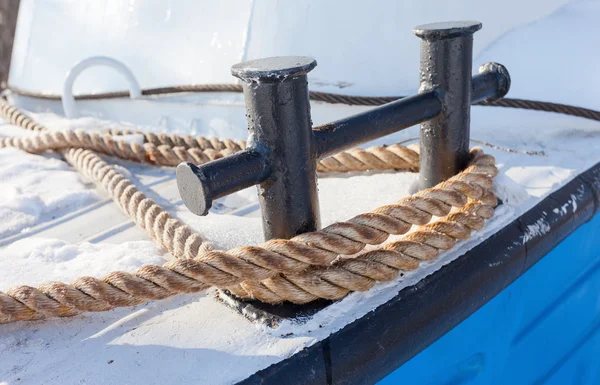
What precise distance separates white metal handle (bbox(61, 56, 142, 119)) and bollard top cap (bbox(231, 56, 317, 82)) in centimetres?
146

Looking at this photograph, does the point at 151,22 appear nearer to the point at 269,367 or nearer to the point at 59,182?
the point at 59,182

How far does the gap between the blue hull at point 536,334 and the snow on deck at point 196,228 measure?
0.16 meters

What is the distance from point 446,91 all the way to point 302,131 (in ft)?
1.34

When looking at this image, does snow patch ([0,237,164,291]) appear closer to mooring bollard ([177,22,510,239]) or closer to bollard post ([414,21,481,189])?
mooring bollard ([177,22,510,239])

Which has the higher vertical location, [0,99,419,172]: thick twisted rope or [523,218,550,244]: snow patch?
[0,99,419,172]: thick twisted rope

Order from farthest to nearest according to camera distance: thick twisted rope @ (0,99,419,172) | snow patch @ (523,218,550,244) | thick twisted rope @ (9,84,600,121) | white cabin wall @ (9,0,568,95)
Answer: white cabin wall @ (9,0,568,95)
thick twisted rope @ (9,84,600,121)
thick twisted rope @ (0,99,419,172)
snow patch @ (523,218,550,244)

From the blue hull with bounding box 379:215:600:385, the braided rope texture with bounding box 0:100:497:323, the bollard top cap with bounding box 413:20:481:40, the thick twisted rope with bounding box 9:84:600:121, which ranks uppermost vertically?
the bollard top cap with bounding box 413:20:481:40

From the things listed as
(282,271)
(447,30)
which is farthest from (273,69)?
(447,30)

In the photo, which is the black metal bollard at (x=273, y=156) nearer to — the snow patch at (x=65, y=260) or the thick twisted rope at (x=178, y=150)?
the snow patch at (x=65, y=260)

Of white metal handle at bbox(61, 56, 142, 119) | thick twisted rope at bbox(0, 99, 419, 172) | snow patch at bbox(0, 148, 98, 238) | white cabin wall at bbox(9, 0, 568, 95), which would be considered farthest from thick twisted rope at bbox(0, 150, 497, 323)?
white metal handle at bbox(61, 56, 142, 119)

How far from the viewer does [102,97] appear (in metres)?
2.56

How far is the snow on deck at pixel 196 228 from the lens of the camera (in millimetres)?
1005

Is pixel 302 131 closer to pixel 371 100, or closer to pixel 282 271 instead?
pixel 282 271

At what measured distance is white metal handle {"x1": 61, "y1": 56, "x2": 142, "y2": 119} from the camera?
2.33 metres
